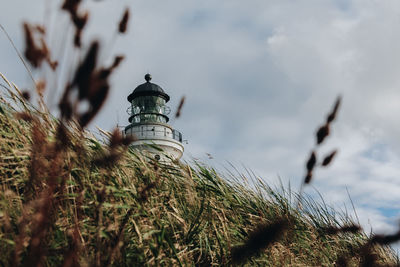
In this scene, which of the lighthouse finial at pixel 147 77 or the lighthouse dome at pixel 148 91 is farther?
the lighthouse finial at pixel 147 77

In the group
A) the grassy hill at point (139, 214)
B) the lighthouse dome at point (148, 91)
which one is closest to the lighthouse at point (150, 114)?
the lighthouse dome at point (148, 91)

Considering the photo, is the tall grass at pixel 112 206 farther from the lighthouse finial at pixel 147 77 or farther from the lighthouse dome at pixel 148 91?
the lighthouse finial at pixel 147 77

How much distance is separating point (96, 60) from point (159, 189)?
6.21 feet

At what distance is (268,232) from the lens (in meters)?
1.19

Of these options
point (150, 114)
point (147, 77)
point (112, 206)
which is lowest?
point (112, 206)

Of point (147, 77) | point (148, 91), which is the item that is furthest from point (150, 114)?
point (147, 77)

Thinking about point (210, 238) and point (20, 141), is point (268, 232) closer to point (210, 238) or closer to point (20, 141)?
point (210, 238)

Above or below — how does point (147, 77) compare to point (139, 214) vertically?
above

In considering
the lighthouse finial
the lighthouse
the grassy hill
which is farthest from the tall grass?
the lighthouse finial

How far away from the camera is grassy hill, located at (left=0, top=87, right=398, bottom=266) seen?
159 cm

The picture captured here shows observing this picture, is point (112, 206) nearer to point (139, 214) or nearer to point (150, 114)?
point (139, 214)

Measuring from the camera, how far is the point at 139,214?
2070mm

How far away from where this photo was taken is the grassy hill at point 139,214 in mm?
1586

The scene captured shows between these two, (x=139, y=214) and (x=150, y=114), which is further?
(x=150, y=114)
